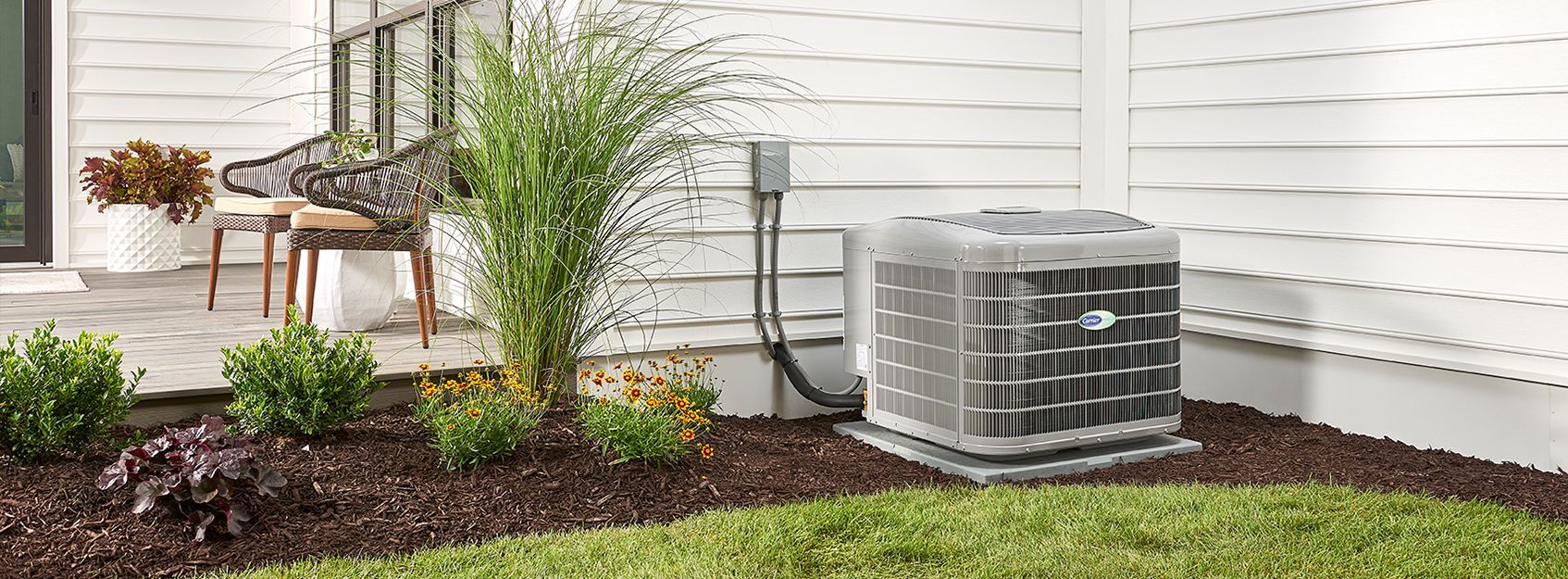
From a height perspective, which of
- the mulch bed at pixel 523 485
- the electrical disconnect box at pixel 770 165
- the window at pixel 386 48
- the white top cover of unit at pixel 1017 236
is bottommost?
the mulch bed at pixel 523 485

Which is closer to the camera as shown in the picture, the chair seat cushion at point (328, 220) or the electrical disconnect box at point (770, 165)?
the electrical disconnect box at point (770, 165)

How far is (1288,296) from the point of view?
398cm

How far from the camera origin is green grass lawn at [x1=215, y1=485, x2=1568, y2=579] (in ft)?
8.13

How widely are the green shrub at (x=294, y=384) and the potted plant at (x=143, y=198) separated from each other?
445 cm

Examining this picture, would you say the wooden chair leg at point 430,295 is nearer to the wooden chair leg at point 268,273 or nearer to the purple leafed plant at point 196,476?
the wooden chair leg at point 268,273

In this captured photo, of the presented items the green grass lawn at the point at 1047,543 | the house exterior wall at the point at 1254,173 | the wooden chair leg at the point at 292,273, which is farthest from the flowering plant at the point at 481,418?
the wooden chair leg at the point at 292,273

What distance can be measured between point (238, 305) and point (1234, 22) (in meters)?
4.18

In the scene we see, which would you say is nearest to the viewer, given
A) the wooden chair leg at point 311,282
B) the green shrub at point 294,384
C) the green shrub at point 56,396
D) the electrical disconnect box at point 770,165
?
the green shrub at point 56,396

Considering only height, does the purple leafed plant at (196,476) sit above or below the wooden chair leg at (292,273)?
below

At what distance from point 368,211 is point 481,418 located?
1.70 meters

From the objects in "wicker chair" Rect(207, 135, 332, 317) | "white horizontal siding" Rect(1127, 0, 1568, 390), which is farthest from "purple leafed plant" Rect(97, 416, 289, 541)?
"white horizontal siding" Rect(1127, 0, 1568, 390)

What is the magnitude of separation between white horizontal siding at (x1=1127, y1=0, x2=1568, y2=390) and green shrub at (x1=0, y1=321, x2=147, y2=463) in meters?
3.27

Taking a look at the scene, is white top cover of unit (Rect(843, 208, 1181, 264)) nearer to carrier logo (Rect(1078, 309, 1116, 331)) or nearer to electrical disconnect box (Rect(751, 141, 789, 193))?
carrier logo (Rect(1078, 309, 1116, 331))

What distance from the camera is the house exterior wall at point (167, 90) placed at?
24.1 feet
